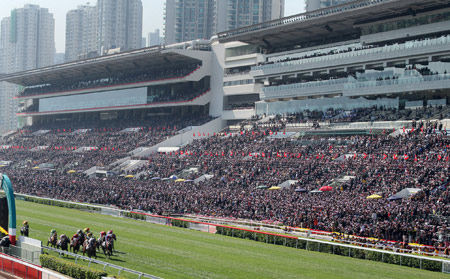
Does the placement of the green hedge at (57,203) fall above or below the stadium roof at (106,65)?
below

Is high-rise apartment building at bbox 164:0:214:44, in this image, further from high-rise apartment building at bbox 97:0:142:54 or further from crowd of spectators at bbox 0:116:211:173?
crowd of spectators at bbox 0:116:211:173

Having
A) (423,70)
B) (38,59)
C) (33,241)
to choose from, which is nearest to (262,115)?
(423,70)

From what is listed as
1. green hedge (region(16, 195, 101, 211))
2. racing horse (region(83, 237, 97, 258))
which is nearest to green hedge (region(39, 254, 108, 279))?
racing horse (region(83, 237, 97, 258))

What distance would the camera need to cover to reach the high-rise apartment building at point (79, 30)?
183500 mm

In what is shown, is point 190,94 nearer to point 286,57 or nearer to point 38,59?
point 286,57

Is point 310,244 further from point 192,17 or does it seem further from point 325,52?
point 192,17

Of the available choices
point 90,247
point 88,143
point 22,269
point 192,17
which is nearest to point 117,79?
point 88,143

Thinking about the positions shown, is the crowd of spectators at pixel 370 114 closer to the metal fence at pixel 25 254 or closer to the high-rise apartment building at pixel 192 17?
the metal fence at pixel 25 254

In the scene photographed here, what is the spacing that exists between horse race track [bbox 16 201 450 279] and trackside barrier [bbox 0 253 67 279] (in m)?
2.93

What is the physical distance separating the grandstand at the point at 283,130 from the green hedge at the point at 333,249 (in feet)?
6.77


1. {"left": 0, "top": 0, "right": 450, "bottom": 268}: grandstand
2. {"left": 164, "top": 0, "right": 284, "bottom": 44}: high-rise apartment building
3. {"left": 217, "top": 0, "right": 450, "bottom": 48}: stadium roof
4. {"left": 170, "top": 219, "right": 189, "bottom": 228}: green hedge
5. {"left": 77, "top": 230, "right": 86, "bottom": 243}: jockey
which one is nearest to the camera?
{"left": 77, "top": 230, "right": 86, "bottom": 243}: jockey

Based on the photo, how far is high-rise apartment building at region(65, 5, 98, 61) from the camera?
183500mm

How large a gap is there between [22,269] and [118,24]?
15869 centimetres

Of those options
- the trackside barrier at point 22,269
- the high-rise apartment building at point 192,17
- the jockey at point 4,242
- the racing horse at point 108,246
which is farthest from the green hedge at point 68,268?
the high-rise apartment building at point 192,17
